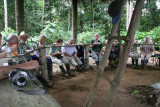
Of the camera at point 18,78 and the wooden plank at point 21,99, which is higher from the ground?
the camera at point 18,78

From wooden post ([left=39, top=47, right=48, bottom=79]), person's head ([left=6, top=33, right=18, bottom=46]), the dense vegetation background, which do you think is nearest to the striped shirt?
wooden post ([left=39, top=47, right=48, bottom=79])

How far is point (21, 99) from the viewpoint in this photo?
4.00 feet

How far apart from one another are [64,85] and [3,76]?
2.52 meters

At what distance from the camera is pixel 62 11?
574 inches

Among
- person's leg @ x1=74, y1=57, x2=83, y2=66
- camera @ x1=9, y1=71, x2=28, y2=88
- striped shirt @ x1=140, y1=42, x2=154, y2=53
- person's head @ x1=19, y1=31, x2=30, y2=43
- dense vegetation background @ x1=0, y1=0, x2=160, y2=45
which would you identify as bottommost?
person's leg @ x1=74, y1=57, x2=83, y2=66

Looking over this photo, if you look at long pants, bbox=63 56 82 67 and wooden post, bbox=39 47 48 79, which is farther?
long pants, bbox=63 56 82 67

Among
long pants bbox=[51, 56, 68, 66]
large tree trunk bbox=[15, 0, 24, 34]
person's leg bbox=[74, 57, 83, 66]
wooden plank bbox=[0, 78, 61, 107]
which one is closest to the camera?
wooden plank bbox=[0, 78, 61, 107]

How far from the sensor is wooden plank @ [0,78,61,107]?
3.73ft

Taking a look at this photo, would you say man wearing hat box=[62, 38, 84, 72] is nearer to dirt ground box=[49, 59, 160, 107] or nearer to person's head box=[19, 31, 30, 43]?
dirt ground box=[49, 59, 160, 107]

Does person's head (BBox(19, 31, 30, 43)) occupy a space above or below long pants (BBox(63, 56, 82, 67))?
above

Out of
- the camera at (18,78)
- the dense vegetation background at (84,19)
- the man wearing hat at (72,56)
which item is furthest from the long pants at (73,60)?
the dense vegetation background at (84,19)

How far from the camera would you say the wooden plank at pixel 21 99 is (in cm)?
114

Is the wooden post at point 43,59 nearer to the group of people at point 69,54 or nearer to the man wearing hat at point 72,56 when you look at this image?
the group of people at point 69,54

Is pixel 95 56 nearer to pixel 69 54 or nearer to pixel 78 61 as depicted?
pixel 78 61
